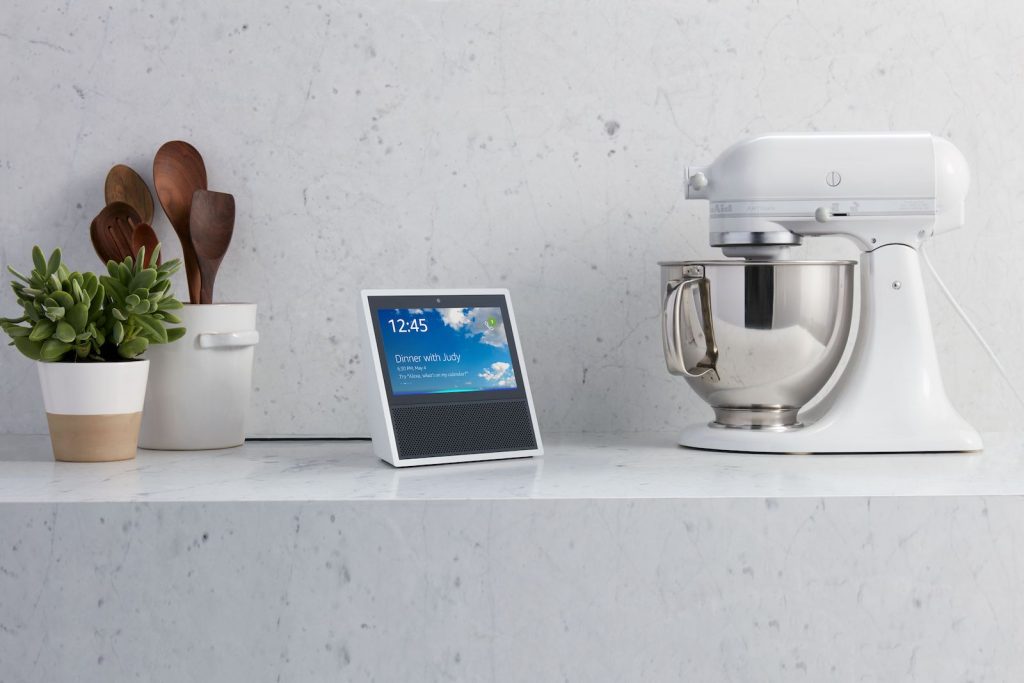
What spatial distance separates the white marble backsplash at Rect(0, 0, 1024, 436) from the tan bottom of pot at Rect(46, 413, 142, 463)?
25 cm

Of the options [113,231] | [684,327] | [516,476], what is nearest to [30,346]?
[113,231]

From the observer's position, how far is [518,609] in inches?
31.0

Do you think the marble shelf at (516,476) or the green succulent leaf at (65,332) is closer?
the marble shelf at (516,476)

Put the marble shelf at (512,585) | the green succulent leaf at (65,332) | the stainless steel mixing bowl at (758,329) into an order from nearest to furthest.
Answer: the marble shelf at (512,585), the green succulent leaf at (65,332), the stainless steel mixing bowl at (758,329)

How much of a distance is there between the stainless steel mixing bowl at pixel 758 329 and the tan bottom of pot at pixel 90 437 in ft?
1.88

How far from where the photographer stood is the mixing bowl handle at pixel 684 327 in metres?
1.07

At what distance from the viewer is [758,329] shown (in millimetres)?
1055

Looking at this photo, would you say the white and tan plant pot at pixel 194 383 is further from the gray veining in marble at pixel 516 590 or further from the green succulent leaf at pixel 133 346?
the gray veining in marble at pixel 516 590

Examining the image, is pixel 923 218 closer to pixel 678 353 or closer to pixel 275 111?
pixel 678 353

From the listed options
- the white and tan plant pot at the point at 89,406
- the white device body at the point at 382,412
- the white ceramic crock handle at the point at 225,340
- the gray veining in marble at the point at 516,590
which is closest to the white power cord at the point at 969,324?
the gray veining in marble at the point at 516,590

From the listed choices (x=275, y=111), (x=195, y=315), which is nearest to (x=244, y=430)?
(x=195, y=315)

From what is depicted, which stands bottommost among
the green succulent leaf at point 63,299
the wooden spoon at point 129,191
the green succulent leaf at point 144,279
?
the green succulent leaf at point 63,299

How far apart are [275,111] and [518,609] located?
720 millimetres

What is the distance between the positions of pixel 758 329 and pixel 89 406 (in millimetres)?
686
